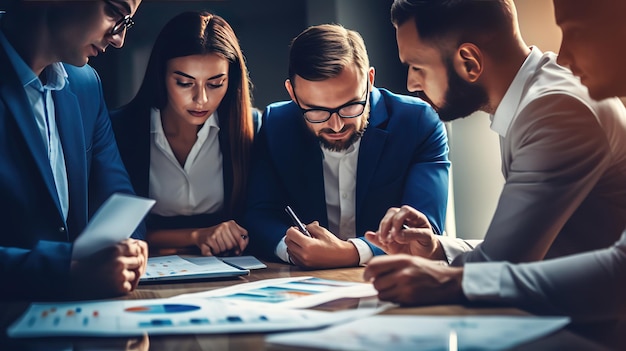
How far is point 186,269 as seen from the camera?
1.28m

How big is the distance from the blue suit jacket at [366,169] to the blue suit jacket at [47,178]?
0.31m

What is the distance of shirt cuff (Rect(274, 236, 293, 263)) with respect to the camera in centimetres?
145

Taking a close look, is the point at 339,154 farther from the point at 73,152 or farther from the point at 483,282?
the point at 483,282

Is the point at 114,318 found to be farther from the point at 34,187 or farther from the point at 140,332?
the point at 34,187

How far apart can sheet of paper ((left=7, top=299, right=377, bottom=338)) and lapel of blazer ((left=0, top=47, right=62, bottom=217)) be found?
0.33 meters

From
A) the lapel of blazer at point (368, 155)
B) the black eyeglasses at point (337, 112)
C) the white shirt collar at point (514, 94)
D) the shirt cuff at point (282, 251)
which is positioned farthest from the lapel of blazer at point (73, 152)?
the white shirt collar at point (514, 94)

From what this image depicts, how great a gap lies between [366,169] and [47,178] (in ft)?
2.36

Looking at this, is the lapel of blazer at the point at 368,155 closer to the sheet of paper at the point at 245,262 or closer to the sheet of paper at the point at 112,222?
the sheet of paper at the point at 245,262

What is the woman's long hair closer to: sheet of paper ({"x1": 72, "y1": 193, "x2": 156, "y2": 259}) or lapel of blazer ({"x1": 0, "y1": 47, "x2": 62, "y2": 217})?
lapel of blazer ({"x1": 0, "y1": 47, "x2": 62, "y2": 217})

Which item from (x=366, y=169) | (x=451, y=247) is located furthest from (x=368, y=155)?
(x=451, y=247)

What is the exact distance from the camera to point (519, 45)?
4.24ft

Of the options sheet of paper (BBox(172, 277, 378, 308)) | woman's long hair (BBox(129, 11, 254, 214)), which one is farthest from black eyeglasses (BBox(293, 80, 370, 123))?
sheet of paper (BBox(172, 277, 378, 308))

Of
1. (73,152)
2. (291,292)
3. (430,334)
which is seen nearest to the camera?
(430,334)

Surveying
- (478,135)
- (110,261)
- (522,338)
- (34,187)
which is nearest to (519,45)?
(478,135)
